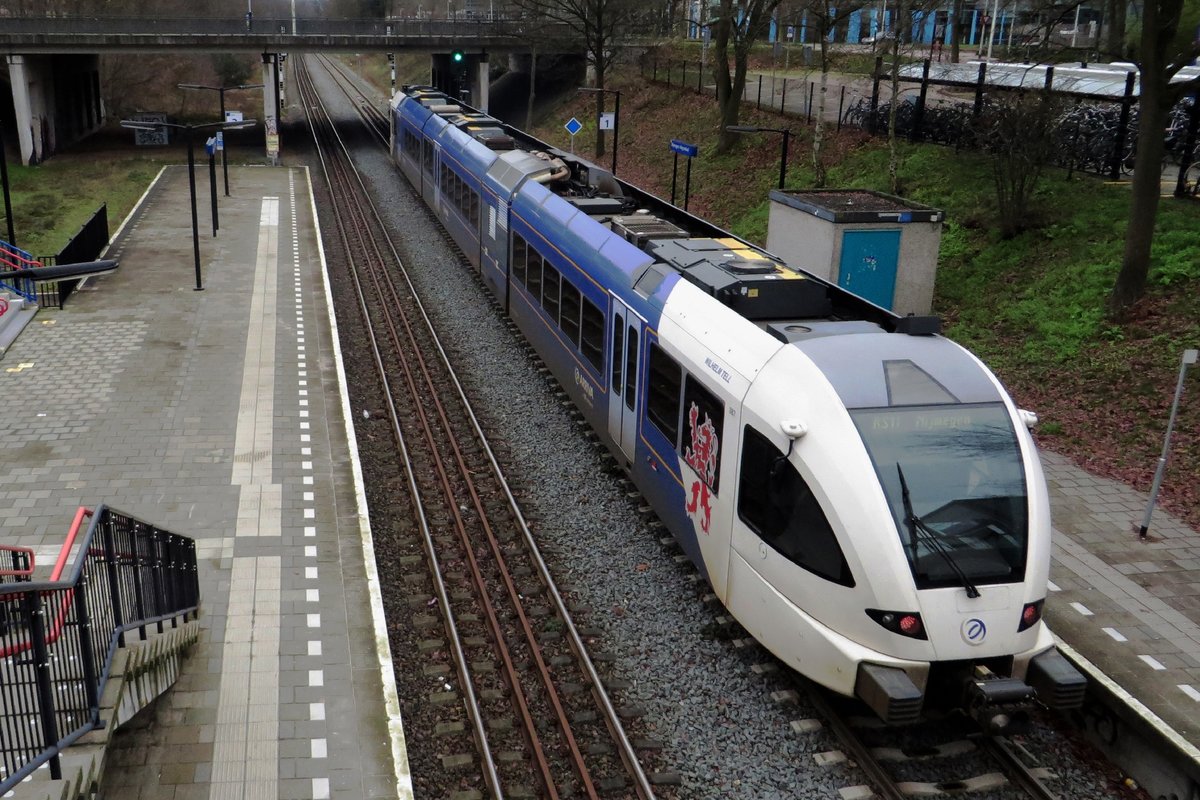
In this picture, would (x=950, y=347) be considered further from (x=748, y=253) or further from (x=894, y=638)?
(x=748, y=253)

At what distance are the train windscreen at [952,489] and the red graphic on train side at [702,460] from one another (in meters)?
1.84

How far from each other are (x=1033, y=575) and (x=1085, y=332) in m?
9.87

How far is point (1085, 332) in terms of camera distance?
16812 millimetres

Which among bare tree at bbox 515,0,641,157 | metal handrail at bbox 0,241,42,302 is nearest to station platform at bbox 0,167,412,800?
metal handrail at bbox 0,241,42,302

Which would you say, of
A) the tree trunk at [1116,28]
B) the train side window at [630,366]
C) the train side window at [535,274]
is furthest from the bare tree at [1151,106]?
the train side window at [535,274]

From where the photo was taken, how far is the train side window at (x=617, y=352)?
12773 millimetres

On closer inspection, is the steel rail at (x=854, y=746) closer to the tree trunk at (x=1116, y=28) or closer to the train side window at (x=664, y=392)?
the train side window at (x=664, y=392)

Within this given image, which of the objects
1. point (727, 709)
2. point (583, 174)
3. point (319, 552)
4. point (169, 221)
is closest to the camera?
point (727, 709)

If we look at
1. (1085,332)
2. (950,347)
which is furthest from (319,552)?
(1085,332)

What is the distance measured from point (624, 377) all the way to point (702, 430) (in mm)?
2658

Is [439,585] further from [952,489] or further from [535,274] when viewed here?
[535,274]

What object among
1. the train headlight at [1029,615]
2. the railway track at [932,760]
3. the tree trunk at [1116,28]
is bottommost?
the railway track at [932,760]

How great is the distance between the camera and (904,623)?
311 inches

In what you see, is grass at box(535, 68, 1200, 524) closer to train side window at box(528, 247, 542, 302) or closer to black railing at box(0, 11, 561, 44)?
train side window at box(528, 247, 542, 302)
